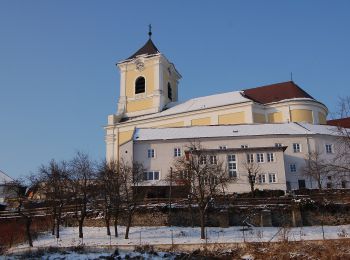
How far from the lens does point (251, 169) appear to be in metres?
46.9

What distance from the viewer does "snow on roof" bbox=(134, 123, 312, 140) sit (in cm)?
5250

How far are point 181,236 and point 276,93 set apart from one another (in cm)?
3674

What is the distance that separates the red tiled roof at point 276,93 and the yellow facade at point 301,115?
7.32ft

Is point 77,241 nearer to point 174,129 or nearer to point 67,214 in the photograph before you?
point 67,214

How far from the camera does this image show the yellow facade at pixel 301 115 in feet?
200

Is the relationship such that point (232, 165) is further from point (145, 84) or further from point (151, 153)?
point (145, 84)

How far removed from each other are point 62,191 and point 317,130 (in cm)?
2916

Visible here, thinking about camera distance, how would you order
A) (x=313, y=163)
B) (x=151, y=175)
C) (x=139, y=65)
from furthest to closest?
(x=139, y=65) < (x=151, y=175) < (x=313, y=163)

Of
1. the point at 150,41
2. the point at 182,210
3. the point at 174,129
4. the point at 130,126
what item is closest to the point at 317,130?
the point at 174,129

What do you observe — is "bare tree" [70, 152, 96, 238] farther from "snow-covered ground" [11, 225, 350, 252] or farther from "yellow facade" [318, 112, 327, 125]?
"yellow facade" [318, 112, 327, 125]

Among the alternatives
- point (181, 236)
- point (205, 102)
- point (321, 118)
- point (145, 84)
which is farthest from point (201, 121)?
point (181, 236)

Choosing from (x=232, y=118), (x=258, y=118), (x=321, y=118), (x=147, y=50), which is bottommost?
(x=321, y=118)

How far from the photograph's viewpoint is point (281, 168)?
47.3m

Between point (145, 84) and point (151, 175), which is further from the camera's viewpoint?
point (145, 84)
